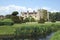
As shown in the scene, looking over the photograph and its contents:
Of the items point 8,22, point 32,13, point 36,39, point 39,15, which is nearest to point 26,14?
point 32,13

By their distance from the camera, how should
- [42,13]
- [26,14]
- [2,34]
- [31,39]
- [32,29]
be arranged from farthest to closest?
1. [26,14]
2. [42,13]
3. [32,29]
4. [2,34]
5. [31,39]

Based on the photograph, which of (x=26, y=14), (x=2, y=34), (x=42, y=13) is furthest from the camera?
(x=26, y=14)

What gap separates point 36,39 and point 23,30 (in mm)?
13692

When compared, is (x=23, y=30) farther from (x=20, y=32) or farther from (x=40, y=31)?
(x=40, y=31)

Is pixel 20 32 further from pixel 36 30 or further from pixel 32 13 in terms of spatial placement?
pixel 32 13

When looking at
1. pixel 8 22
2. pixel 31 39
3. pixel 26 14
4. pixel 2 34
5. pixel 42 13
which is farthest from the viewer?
pixel 26 14

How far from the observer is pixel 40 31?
73.0m

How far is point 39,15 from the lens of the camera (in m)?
162

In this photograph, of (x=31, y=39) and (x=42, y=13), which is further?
(x=42, y=13)

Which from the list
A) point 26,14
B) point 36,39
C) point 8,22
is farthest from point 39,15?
point 36,39

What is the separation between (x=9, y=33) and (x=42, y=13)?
95231 mm

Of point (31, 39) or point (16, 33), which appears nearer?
point (31, 39)

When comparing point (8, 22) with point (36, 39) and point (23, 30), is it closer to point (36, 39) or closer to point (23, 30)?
point (23, 30)

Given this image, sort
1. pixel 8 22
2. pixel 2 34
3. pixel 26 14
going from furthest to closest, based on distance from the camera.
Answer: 1. pixel 26 14
2. pixel 8 22
3. pixel 2 34
